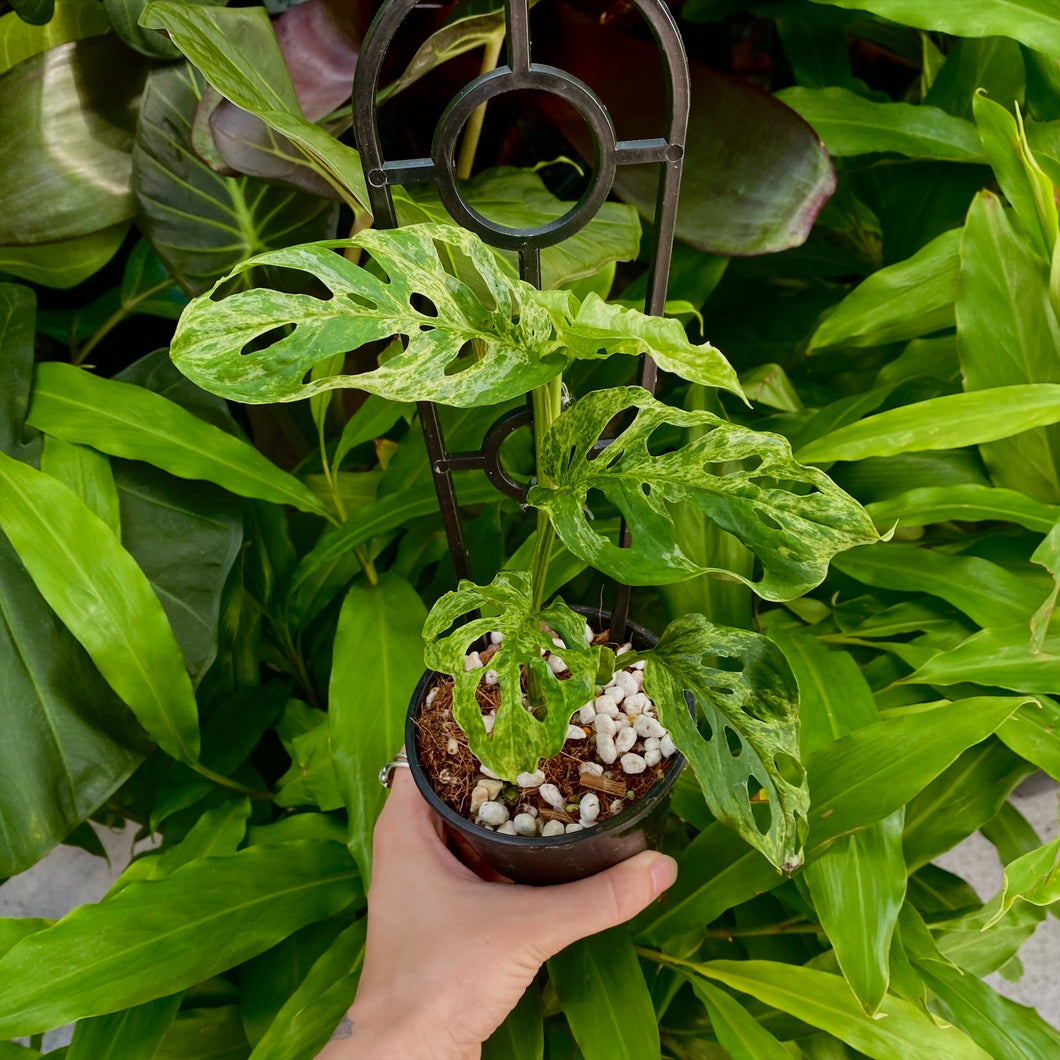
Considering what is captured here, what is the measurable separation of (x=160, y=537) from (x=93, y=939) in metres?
0.34

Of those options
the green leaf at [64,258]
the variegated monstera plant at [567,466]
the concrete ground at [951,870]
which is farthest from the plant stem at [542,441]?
the concrete ground at [951,870]

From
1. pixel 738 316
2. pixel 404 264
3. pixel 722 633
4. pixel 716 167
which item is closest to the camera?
pixel 404 264

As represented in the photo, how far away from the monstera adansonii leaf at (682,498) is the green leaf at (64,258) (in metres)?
0.70

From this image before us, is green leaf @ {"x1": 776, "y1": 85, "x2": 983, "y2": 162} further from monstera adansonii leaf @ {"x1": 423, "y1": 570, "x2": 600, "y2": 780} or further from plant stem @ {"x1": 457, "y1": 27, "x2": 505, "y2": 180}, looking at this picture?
monstera adansonii leaf @ {"x1": 423, "y1": 570, "x2": 600, "y2": 780}

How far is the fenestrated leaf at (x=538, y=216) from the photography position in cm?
58

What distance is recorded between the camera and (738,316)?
1.08 metres

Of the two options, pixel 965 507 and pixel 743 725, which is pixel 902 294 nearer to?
pixel 965 507

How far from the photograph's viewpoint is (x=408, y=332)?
1.17 feet

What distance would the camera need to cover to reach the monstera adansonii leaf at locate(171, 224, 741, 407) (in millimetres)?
325

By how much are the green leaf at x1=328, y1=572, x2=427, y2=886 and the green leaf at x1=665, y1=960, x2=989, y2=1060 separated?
0.33 meters

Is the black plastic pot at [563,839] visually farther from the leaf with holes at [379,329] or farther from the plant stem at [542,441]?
the leaf with holes at [379,329]

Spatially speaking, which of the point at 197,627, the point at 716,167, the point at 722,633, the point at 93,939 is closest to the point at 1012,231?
the point at 716,167

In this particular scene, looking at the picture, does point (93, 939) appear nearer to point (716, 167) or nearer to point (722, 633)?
point (722, 633)

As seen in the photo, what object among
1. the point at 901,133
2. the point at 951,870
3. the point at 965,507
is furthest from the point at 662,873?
the point at 951,870
